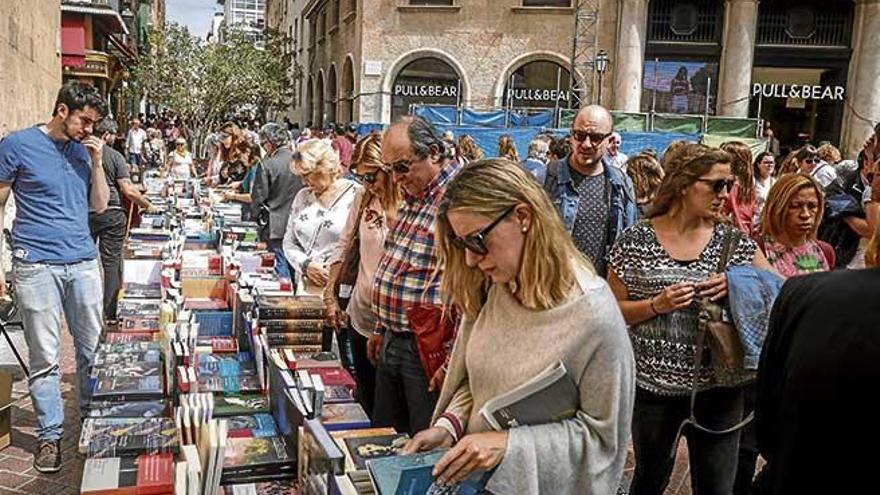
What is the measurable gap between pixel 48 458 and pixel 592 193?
3179 millimetres

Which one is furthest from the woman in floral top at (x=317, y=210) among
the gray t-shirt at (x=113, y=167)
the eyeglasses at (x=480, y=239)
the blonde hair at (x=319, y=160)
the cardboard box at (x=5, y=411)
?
the eyeglasses at (x=480, y=239)

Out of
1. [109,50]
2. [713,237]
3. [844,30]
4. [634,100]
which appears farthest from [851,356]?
[109,50]

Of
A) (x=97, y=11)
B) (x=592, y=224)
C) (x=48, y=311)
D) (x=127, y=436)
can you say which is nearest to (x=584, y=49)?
(x=97, y=11)

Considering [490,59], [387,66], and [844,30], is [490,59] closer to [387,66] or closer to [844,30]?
[387,66]

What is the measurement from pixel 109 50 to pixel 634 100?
64.7 ft

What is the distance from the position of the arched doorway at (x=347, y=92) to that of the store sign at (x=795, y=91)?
12.1m

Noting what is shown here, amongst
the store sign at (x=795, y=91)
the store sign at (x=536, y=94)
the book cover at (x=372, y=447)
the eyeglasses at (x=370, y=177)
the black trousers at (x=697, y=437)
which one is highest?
the store sign at (x=795, y=91)

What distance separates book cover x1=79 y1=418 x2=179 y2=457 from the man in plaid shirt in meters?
0.89

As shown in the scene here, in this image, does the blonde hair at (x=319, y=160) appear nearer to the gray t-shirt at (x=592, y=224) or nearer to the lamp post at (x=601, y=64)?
the gray t-shirt at (x=592, y=224)

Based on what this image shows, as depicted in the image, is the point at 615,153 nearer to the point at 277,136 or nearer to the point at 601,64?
the point at 277,136

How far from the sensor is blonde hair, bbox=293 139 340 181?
5.09m

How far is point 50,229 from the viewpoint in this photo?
4.28 m

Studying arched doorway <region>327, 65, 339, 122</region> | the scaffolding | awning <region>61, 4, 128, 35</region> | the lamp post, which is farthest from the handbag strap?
arched doorway <region>327, 65, 339, 122</region>

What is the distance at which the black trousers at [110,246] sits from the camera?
6.80 m
